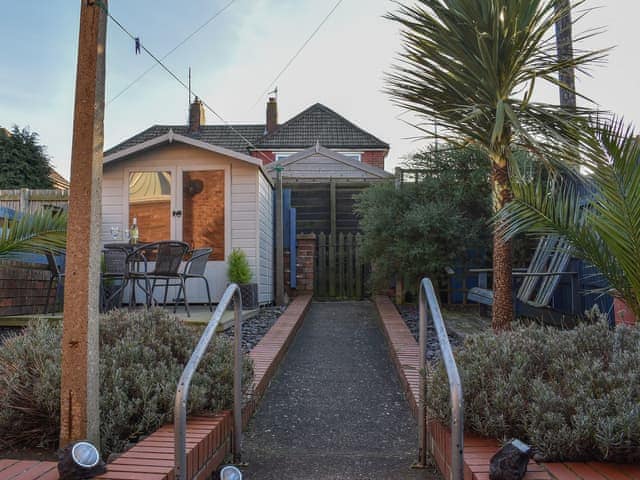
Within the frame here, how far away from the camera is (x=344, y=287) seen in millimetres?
9867

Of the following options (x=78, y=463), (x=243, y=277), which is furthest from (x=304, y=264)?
(x=78, y=463)

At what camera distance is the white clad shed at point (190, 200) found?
7.67 m

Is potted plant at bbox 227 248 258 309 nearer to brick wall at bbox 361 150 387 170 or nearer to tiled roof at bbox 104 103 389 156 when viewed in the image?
tiled roof at bbox 104 103 389 156

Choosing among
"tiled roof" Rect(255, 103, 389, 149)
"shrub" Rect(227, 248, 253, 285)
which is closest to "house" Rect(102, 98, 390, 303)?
"shrub" Rect(227, 248, 253, 285)

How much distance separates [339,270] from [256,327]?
3.84 meters

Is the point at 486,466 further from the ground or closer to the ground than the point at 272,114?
closer to the ground

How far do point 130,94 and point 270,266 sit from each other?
3.46 m

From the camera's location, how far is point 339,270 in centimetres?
984

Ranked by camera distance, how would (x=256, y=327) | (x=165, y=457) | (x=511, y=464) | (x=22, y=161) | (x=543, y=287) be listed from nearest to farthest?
(x=511, y=464), (x=165, y=457), (x=543, y=287), (x=256, y=327), (x=22, y=161)

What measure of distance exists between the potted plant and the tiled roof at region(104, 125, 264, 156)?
1391cm

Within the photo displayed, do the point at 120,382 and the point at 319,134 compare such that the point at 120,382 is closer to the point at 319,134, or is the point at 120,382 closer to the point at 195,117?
the point at 319,134

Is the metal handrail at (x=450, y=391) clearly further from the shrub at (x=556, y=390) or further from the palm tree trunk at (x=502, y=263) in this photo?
the palm tree trunk at (x=502, y=263)

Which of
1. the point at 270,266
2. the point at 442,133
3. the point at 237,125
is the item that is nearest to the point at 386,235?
the point at 270,266

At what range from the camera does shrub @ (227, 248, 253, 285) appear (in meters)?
7.33
